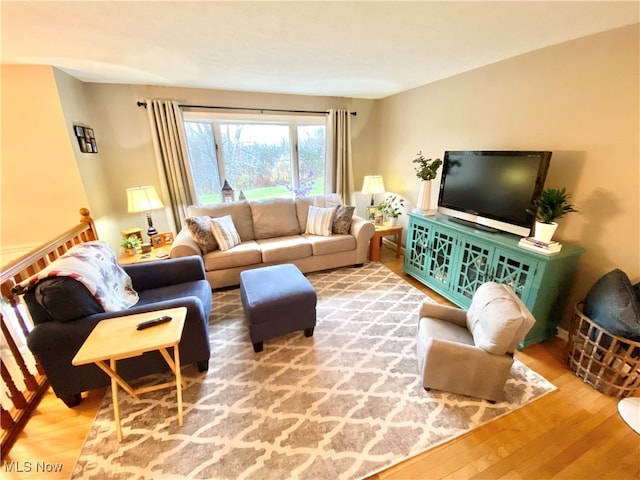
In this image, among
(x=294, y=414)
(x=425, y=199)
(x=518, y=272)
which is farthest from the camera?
(x=425, y=199)

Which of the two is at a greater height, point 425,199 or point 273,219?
point 425,199

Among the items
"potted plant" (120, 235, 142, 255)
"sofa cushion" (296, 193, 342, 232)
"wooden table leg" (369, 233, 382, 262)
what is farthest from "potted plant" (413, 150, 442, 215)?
"potted plant" (120, 235, 142, 255)

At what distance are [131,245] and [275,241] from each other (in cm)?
150

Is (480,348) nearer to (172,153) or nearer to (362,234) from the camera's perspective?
(362,234)

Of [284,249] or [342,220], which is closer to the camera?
[284,249]

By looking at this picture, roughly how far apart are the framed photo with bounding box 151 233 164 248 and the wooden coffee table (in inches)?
65.6

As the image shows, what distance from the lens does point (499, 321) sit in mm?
1441

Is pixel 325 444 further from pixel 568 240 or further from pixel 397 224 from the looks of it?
pixel 397 224

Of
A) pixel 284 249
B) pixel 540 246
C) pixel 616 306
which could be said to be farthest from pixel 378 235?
pixel 616 306

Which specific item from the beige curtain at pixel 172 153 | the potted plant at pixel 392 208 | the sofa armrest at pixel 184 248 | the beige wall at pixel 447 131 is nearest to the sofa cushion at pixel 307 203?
the potted plant at pixel 392 208

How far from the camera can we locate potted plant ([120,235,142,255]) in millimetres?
2732

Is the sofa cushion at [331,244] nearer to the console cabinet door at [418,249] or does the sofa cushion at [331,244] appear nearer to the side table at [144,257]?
the console cabinet door at [418,249]

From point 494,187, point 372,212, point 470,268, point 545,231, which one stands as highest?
point 494,187

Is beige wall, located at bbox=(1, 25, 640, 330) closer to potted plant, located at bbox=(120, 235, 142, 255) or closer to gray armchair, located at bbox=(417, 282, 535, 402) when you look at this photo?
potted plant, located at bbox=(120, 235, 142, 255)
